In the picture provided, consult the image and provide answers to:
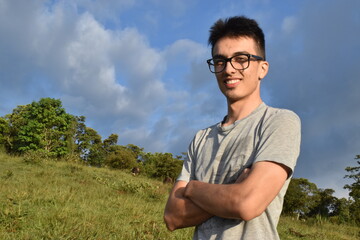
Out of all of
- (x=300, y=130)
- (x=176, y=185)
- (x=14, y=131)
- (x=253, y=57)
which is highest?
(x=14, y=131)

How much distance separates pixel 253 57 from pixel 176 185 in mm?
961

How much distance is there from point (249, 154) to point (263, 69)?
60 cm

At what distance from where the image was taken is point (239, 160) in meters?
1.74

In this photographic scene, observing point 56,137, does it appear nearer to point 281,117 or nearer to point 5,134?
point 5,134

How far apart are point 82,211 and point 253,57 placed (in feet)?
18.5

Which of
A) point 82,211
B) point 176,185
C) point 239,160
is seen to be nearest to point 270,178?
point 239,160

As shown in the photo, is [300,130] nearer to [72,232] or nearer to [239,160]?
[239,160]

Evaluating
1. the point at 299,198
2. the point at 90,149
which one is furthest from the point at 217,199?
the point at 90,149

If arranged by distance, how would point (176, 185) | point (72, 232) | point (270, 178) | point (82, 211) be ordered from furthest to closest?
1. point (82, 211)
2. point (72, 232)
3. point (176, 185)
4. point (270, 178)

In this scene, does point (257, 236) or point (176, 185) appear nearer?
point (257, 236)

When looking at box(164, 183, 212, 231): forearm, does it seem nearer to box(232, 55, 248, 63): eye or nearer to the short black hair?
box(232, 55, 248, 63): eye

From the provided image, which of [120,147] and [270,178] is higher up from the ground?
[120,147]

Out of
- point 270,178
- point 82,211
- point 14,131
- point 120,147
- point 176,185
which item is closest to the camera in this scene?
point 270,178

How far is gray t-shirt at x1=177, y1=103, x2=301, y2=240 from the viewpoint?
1612 millimetres
